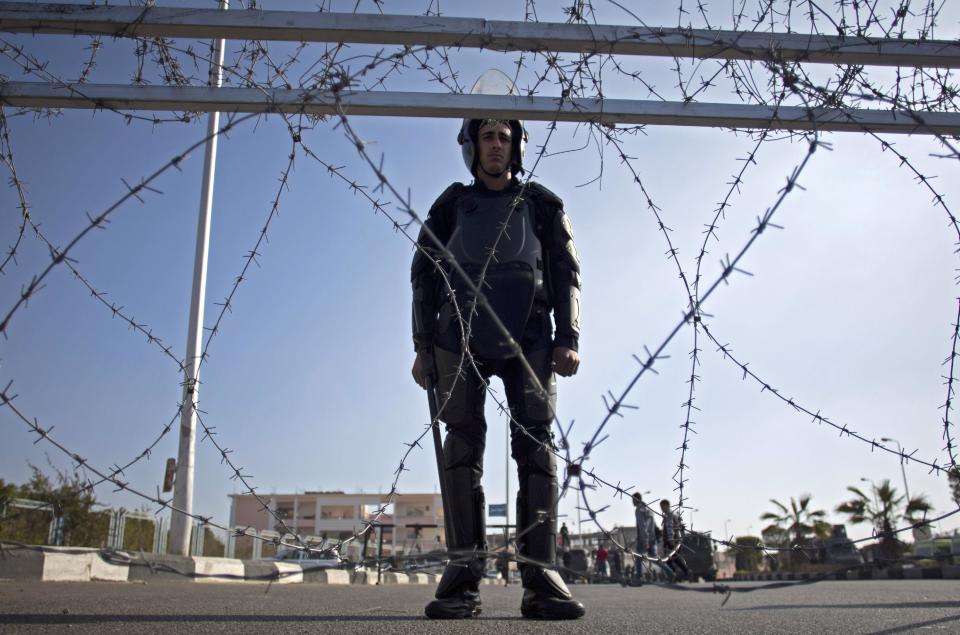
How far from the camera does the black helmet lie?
10.2ft

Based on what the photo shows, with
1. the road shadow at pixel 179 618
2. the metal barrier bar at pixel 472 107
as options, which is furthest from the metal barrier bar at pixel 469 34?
the road shadow at pixel 179 618

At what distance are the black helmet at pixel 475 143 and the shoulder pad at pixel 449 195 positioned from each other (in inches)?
3.5

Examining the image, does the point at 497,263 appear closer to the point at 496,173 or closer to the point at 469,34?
the point at 496,173

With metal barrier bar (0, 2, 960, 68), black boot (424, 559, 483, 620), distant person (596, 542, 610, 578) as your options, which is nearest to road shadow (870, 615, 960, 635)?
black boot (424, 559, 483, 620)

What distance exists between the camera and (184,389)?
2.15 m

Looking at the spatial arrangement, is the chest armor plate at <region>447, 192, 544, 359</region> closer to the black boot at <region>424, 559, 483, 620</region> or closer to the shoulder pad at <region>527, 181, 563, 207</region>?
the shoulder pad at <region>527, 181, 563, 207</region>

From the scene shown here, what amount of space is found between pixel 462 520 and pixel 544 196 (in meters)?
1.36

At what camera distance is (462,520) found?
2779 mm

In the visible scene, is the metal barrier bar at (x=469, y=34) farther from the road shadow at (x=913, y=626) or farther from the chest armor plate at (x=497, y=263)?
the road shadow at (x=913, y=626)

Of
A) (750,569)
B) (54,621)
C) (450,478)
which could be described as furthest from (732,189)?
(750,569)

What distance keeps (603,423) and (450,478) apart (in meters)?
1.52

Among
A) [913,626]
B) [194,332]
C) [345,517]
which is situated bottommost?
[913,626]

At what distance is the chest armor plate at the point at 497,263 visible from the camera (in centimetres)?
278

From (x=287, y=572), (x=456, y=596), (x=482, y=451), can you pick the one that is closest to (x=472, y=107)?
(x=287, y=572)
